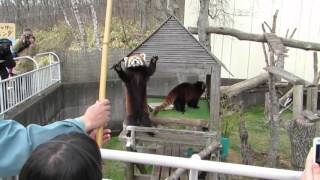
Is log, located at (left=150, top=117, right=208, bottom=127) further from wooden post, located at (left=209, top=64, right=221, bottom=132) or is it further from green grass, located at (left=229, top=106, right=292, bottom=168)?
green grass, located at (left=229, top=106, right=292, bottom=168)

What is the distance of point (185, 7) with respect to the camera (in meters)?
12.6

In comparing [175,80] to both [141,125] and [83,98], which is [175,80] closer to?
[83,98]

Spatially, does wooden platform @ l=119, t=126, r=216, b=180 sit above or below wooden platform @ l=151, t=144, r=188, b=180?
above

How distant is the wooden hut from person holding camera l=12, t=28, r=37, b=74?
296 centimetres

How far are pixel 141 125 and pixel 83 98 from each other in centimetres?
403

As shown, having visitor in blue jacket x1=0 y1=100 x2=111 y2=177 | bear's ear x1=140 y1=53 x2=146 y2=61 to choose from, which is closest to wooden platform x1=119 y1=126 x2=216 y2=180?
bear's ear x1=140 y1=53 x2=146 y2=61

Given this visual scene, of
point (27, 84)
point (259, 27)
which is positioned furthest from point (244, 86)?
point (259, 27)

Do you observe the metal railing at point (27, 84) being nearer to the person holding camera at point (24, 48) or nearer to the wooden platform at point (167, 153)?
the person holding camera at point (24, 48)

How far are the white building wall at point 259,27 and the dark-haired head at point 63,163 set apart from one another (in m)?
11.6

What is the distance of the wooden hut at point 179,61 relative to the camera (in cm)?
525

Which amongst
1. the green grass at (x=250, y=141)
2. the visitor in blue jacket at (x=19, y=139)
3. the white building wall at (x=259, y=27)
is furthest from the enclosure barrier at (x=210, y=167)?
the white building wall at (x=259, y=27)

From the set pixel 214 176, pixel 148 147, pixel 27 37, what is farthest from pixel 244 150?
pixel 27 37

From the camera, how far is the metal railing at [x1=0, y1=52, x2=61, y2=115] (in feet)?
19.9

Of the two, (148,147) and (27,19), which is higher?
(27,19)
